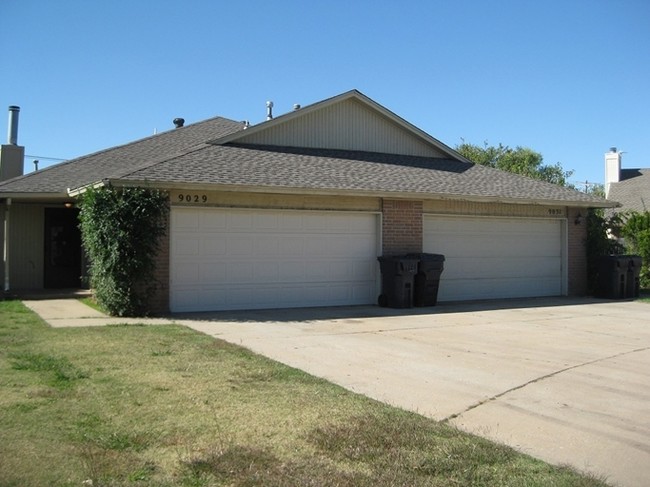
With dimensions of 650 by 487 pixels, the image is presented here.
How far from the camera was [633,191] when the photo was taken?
1336 inches

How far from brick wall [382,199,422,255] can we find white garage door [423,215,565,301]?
0.41 metres

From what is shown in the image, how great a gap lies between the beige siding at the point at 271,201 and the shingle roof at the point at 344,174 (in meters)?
0.37

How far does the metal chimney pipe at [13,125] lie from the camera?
2217cm

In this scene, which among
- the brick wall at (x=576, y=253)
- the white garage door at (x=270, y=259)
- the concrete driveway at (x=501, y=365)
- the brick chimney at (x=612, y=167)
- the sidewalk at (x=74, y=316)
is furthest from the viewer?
the brick chimney at (x=612, y=167)

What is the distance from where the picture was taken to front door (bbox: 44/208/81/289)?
61.0 ft

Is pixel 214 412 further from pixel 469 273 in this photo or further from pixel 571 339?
pixel 469 273

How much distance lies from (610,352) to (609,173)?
101 ft

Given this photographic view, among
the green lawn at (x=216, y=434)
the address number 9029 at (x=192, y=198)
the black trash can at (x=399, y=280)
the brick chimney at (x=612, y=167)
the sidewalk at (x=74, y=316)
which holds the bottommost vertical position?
the green lawn at (x=216, y=434)

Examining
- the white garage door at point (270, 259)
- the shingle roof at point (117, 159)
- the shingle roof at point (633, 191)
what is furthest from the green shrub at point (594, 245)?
the shingle roof at point (633, 191)

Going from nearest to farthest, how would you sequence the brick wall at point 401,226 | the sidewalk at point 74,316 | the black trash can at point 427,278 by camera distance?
the sidewalk at point 74,316
the black trash can at point 427,278
the brick wall at point 401,226

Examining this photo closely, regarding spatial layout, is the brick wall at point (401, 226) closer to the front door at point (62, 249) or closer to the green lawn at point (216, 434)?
the green lawn at point (216, 434)

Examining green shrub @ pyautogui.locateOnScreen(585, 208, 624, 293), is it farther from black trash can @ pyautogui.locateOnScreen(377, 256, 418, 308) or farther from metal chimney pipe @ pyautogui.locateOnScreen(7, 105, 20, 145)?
metal chimney pipe @ pyautogui.locateOnScreen(7, 105, 20, 145)

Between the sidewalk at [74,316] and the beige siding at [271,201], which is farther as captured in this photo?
the beige siding at [271,201]

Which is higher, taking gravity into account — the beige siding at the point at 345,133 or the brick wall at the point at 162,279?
the beige siding at the point at 345,133
